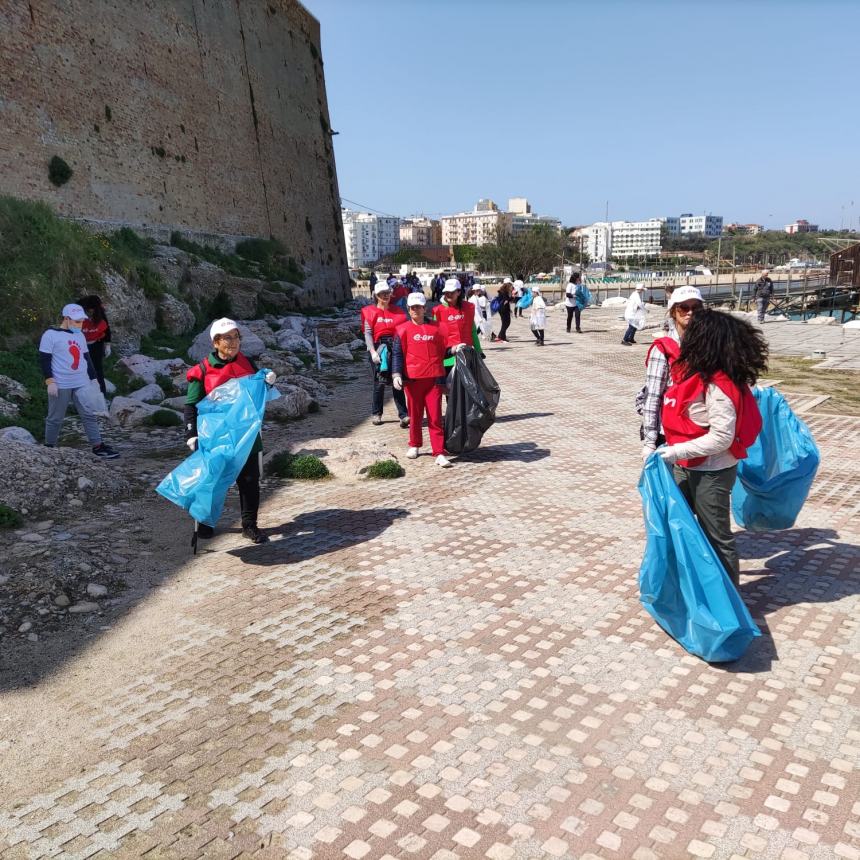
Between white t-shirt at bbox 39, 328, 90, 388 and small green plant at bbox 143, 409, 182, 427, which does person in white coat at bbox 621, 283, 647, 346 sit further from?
white t-shirt at bbox 39, 328, 90, 388

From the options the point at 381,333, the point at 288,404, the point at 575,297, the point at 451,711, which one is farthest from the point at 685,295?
the point at 575,297

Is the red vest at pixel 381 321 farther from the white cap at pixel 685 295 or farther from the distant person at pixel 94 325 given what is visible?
the white cap at pixel 685 295

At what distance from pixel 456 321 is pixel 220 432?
378cm

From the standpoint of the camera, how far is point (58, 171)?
1808 cm

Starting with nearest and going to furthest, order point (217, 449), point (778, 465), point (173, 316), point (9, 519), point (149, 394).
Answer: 1. point (778, 465)
2. point (217, 449)
3. point (9, 519)
4. point (149, 394)
5. point (173, 316)

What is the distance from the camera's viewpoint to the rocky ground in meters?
4.92

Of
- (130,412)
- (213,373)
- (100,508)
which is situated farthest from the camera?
(130,412)

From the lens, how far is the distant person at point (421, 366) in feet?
25.7

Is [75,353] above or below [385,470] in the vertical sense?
above

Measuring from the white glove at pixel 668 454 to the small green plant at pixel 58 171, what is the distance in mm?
17907

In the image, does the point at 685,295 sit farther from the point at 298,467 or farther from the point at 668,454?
the point at 298,467

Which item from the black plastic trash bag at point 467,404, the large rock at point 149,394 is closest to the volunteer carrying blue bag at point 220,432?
the black plastic trash bag at point 467,404

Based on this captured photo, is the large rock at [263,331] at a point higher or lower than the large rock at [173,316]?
lower

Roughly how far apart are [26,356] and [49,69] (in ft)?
32.4
